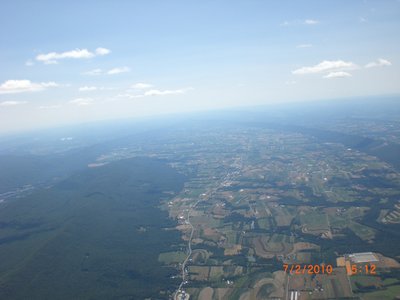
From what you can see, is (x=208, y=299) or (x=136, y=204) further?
(x=136, y=204)

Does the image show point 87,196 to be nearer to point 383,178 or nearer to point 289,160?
point 289,160

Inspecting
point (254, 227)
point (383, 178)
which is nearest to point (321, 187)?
point (383, 178)

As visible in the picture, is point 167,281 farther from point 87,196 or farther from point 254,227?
point 87,196

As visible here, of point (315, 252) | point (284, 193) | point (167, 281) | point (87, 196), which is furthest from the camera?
point (87, 196)

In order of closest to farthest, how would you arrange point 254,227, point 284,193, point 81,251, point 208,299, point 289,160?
point 208,299, point 81,251, point 254,227, point 284,193, point 289,160
